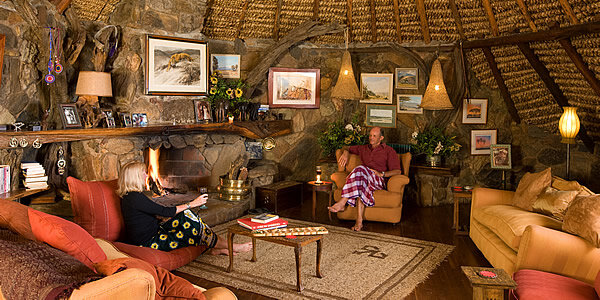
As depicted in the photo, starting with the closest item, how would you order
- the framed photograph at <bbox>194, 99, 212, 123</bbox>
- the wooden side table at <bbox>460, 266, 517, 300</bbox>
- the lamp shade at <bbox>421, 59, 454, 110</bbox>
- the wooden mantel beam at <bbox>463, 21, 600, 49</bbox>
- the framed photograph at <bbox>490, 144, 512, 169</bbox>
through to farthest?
the wooden side table at <bbox>460, 266, 517, 300</bbox>, the wooden mantel beam at <bbox>463, 21, 600, 49</bbox>, the framed photograph at <bbox>490, 144, 512, 169</bbox>, the framed photograph at <bbox>194, 99, 212, 123</bbox>, the lamp shade at <bbox>421, 59, 454, 110</bbox>

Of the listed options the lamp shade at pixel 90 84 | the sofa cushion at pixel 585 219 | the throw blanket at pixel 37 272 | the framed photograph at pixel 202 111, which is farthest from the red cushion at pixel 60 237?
the framed photograph at pixel 202 111

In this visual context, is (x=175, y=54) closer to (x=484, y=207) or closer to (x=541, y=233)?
(x=484, y=207)

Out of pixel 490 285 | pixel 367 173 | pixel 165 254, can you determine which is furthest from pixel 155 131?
pixel 490 285

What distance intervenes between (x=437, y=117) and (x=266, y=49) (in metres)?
2.98

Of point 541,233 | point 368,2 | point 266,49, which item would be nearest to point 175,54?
A: point 266,49

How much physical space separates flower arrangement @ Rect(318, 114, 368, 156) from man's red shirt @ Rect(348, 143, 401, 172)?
1.06m

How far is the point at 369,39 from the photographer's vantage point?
7.98m

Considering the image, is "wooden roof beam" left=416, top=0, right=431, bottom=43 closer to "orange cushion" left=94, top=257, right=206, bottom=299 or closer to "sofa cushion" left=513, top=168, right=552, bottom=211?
"sofa cushion" left=513, top=168, right=552, bottom=211

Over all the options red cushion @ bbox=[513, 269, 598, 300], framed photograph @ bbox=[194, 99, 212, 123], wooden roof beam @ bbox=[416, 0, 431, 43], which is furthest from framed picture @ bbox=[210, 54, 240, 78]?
red cushion @ bbox=[513, 269, 598, 300]

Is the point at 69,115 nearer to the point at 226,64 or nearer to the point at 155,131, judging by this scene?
the point at 155,131

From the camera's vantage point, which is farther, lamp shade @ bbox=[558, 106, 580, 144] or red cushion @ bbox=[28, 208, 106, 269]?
lamp shade @ bbox=[558, 106, 580, 144]

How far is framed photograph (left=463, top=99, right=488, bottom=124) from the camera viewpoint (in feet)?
24.9

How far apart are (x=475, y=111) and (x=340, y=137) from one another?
2148mm

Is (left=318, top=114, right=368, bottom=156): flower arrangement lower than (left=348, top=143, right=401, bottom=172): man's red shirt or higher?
higher
